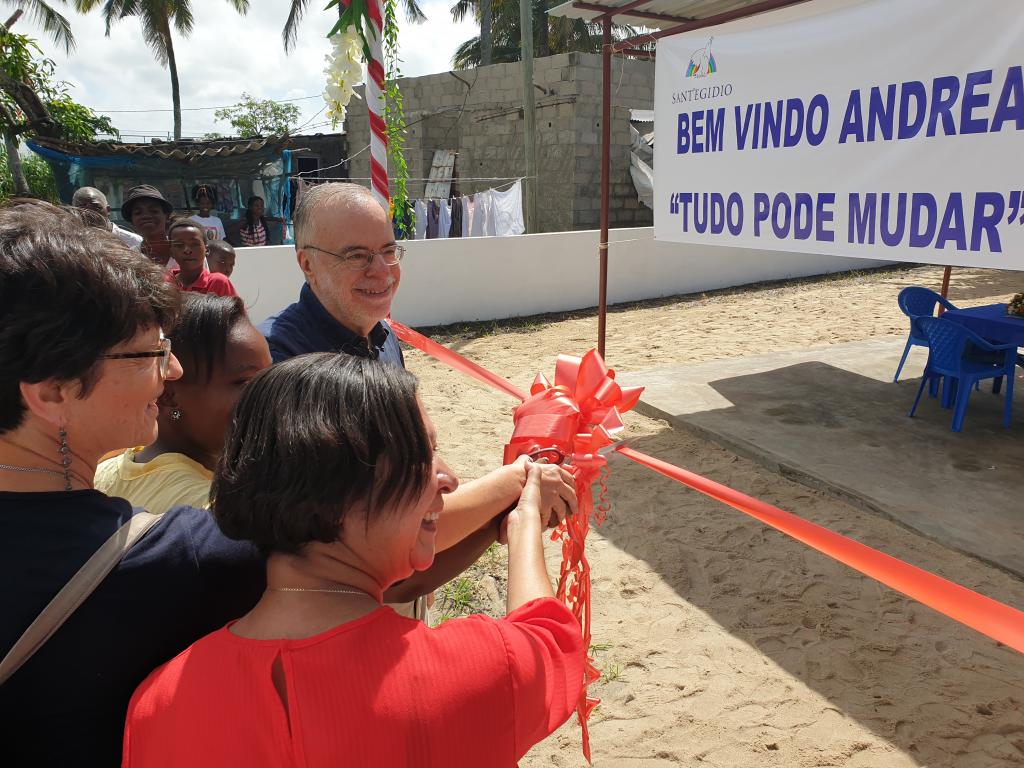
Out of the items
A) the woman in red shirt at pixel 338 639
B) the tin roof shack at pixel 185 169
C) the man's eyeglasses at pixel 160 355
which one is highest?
the tin roof shack at pixel 185 169

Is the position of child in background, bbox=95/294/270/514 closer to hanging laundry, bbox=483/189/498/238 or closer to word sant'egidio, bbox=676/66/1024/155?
word sant'egidio, bbox=676/66/1024/155

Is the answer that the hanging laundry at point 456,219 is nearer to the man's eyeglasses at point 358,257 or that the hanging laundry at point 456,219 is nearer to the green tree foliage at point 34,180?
the green tree foliage at point 34,180

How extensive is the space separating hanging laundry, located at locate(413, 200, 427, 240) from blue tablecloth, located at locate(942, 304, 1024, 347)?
8543 mm

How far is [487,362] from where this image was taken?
7660 mm

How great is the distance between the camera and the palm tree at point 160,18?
2716 centimetres

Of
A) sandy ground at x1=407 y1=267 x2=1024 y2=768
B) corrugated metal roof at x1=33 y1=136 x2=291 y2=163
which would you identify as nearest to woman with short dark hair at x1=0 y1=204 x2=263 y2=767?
sandy ground at x1=407 y1=267 x2=1024 y2=768

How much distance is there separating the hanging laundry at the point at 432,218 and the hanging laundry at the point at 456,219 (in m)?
0.32

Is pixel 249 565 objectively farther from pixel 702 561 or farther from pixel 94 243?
pixel 702 561

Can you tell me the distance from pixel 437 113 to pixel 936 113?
13483 mm

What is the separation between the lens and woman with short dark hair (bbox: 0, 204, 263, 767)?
32.9 inches

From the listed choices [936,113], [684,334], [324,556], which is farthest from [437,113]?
[324,556]

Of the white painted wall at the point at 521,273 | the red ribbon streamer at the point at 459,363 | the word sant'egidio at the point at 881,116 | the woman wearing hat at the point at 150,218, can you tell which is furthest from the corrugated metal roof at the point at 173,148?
the word sant'egidio at the point at 881,116

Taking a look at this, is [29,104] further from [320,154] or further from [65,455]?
[65,455]

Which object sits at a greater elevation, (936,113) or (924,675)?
(936,113)
